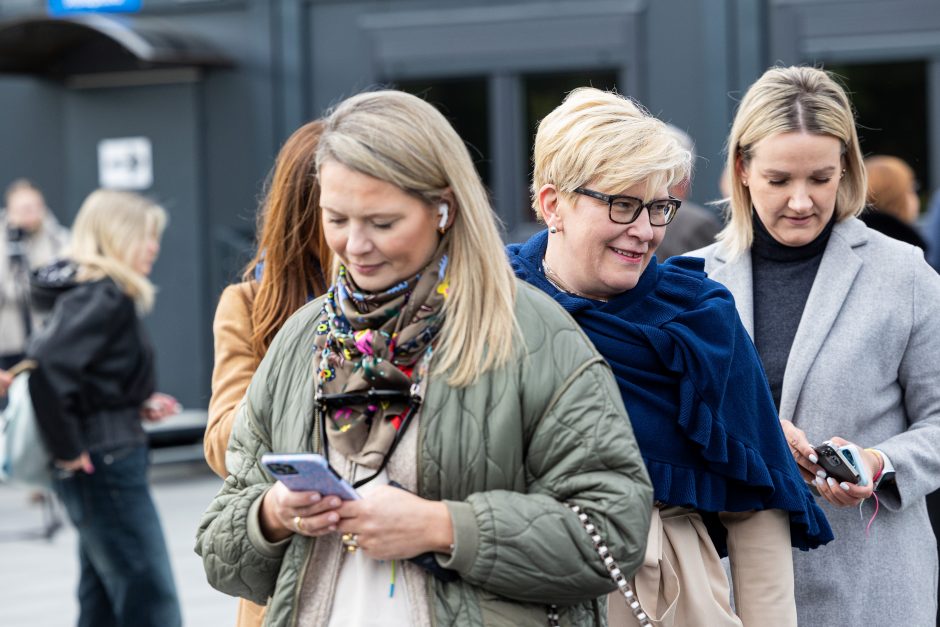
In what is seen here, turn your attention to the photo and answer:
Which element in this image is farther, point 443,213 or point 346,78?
point 346,78

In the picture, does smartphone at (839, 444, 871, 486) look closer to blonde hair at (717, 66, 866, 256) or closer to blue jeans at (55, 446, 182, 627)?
blonde hair at (717, 66, 866, 256)

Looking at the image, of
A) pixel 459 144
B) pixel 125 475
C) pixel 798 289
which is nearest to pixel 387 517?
pixel 459 144

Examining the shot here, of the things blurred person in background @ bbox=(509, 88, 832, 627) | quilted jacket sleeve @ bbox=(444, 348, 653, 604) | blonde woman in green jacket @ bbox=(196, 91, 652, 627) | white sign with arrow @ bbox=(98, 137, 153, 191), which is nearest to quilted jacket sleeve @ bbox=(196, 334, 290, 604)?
blonde woman in green jacket @ bbox=(196, 91, 652, 627)

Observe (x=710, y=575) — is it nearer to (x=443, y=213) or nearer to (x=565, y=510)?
(x=565, y=510)

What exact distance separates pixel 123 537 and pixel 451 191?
3248 mm

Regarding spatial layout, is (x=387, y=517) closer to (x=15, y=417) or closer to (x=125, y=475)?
(x=125, y=475)

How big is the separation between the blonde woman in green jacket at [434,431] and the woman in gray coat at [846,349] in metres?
1.00

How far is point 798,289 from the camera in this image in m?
3.34

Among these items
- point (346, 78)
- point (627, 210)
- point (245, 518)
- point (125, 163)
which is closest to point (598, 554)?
point (245, 518)

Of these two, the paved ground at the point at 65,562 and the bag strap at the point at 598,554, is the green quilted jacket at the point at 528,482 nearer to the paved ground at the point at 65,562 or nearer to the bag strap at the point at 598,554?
the bag strap at the point at 598,554

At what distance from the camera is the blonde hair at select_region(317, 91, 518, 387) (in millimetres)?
2225

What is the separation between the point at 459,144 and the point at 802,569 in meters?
1.45

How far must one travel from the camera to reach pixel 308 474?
2104 mm

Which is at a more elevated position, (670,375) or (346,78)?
(346,78)
